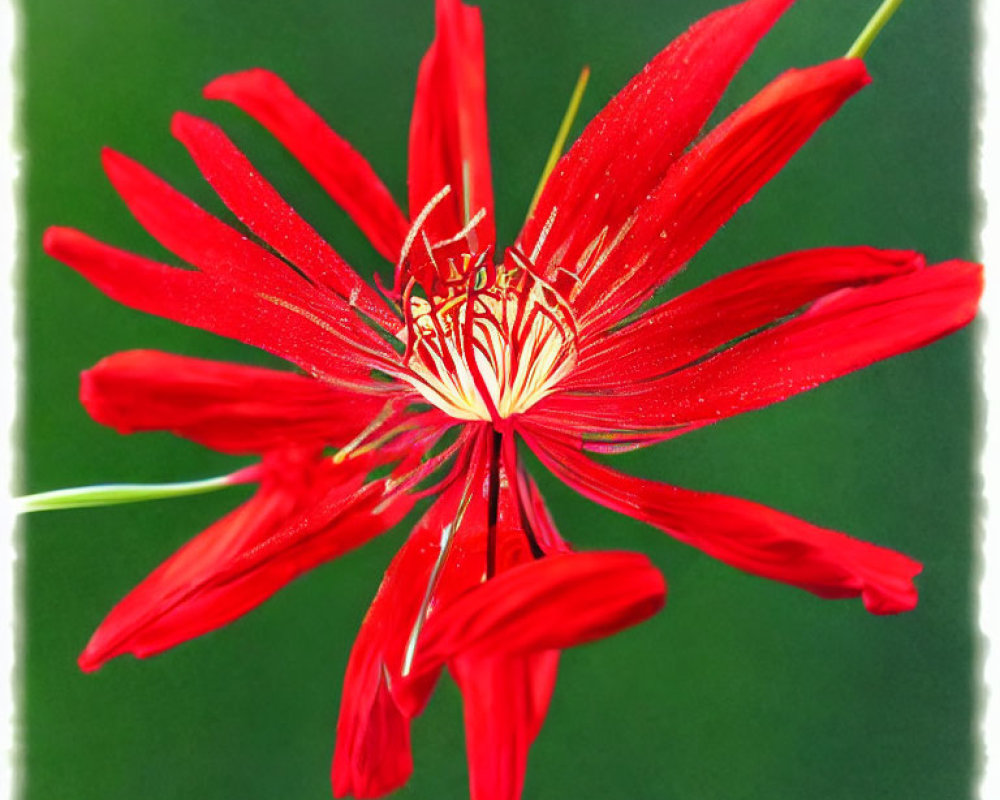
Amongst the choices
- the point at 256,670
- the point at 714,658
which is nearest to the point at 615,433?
the point at 714,658

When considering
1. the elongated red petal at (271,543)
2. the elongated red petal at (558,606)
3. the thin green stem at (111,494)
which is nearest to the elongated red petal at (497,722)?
the elongated red petal at (558,606)

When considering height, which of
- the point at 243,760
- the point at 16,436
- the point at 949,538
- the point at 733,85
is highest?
the point at 733,85

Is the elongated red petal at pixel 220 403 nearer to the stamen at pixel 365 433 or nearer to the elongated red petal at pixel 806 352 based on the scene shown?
the stamen at pixel 365 433

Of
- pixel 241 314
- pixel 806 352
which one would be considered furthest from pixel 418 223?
pixel 806 352

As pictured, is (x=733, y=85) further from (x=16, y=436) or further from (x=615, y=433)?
(x=16, y=436)

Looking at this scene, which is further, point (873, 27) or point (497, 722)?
point (873, 27)

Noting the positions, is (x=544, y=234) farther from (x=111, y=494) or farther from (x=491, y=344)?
(x=111, y=494)

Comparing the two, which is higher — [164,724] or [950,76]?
[950,76]
